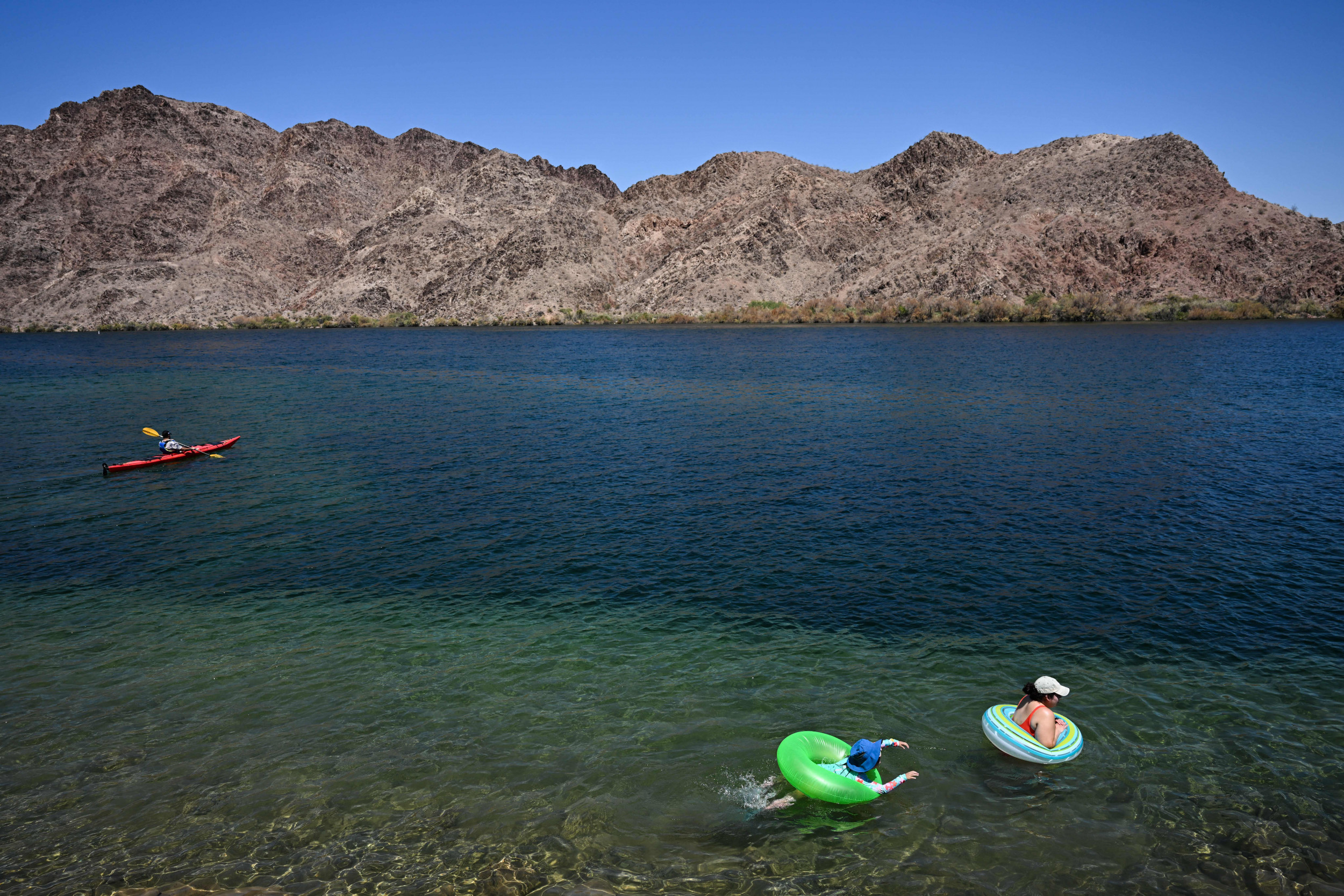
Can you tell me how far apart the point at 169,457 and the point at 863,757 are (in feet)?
111

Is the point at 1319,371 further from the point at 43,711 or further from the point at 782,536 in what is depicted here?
the point at 43,711

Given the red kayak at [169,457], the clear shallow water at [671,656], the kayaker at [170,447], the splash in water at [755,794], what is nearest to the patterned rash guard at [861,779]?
the clear shallow water at [671,656]

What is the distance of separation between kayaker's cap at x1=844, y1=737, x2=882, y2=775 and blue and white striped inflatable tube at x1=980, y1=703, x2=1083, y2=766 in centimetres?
220

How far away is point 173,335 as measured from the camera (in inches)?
5753

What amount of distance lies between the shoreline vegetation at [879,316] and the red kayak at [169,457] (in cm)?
11699

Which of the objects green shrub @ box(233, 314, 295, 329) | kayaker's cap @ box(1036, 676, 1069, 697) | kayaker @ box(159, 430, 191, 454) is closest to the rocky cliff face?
green shrub @ box(233, 314, 295, 329)

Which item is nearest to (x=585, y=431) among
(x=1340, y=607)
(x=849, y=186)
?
(x=1340, y=607)

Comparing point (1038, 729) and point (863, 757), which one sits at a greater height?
point (1038, 729)

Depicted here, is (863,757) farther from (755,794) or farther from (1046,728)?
(1046,728)

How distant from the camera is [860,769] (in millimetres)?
11078

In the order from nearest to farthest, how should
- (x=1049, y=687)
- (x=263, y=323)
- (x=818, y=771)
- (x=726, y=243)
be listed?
(x=818, y=771), (x=1049, y=687), (x=726, y=243), (x=263, y=323)

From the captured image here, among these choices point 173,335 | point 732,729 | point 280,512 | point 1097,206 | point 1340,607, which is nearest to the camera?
point 732,729

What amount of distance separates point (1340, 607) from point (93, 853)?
2393 centimetres

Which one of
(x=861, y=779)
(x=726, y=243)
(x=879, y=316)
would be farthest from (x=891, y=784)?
(x=726, y=243)
